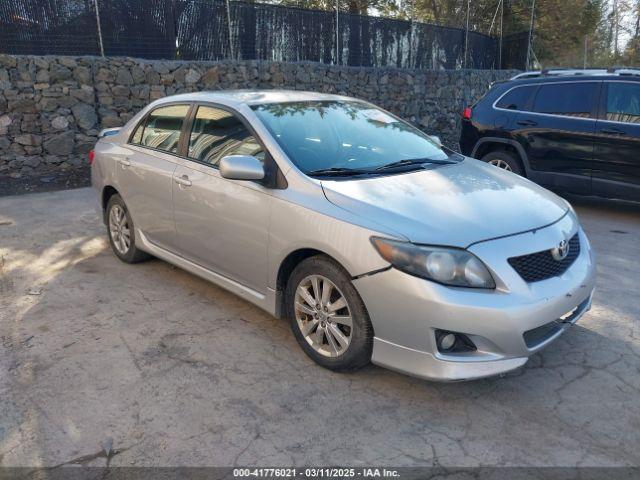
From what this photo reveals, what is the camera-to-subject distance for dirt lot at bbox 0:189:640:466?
2.84 m

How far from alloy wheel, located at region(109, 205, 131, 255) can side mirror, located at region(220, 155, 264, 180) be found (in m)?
2.09

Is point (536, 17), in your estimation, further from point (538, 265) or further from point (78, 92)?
point (538, 265)

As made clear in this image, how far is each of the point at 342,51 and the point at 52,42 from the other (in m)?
6.71

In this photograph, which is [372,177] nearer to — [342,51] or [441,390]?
[441,390]

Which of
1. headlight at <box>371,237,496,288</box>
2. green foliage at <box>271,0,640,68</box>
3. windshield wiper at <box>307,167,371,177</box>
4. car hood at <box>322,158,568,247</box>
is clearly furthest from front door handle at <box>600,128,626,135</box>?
green foliage at <box>271,0,640,68</box>

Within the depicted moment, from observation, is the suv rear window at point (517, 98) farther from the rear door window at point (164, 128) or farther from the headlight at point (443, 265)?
the headlight at point (443, 265)

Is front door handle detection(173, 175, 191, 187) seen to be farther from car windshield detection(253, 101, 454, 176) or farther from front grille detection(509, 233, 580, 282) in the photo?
front grille detection(509, 233, 580, 282)

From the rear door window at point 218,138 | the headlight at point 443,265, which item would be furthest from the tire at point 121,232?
the headlight at point 443,265

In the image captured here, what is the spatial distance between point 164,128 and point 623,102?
5.45 meters

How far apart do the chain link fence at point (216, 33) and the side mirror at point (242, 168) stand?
25.3ft

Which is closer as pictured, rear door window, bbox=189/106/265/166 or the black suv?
rear door window, bbox=189/106/265/166

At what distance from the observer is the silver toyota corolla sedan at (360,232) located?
119 inches

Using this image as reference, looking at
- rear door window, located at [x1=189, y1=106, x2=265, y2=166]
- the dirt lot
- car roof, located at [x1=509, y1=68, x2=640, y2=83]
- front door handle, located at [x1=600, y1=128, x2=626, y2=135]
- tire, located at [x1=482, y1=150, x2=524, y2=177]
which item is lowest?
the dirt lot

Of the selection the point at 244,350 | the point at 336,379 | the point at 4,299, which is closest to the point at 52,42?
the point at 4,299
